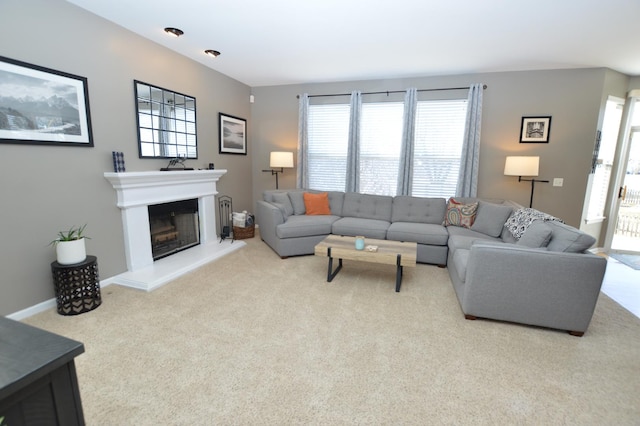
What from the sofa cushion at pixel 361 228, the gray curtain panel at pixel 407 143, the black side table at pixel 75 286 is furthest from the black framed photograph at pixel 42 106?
the gray curtain panel at pixel 407 143

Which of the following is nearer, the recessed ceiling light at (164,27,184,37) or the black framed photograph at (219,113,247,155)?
the recessed ceiling light at (164,27,184,37)

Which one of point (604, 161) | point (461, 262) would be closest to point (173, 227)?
point (461, 262)

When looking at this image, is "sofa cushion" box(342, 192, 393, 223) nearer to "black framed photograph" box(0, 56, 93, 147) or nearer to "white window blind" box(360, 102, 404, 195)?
"white window blind" box(360, 102, 404, 195)

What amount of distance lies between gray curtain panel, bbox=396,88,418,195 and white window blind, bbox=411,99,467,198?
0.28 feet

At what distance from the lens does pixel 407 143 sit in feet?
15.5

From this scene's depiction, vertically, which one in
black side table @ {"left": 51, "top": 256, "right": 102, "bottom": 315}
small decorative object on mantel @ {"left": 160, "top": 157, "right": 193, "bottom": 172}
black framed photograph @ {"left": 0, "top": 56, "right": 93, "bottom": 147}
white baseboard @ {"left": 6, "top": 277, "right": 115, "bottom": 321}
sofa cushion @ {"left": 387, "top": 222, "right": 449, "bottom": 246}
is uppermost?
black framed photograph @ {"left": 0, "top": 56, "right": 93, "bottom": 147}

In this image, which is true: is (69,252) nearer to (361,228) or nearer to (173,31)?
(173,31)

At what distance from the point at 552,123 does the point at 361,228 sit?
3080 mm

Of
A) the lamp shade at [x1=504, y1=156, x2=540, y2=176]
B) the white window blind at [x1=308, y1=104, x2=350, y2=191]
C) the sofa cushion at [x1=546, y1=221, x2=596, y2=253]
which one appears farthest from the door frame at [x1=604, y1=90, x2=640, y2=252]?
the white window blind at [x1=308, y1=104, x2=350, y2=191]

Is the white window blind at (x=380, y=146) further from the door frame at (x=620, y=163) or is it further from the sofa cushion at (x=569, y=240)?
the door frame at (x=620, y=163)

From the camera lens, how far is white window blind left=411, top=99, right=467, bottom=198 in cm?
457

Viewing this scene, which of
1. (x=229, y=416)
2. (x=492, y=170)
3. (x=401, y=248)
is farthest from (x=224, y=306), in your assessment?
(x=492, y=170)

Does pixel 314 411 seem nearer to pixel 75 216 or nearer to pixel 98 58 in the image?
pixel 75 216

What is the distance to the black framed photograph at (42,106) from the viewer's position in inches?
90.2
